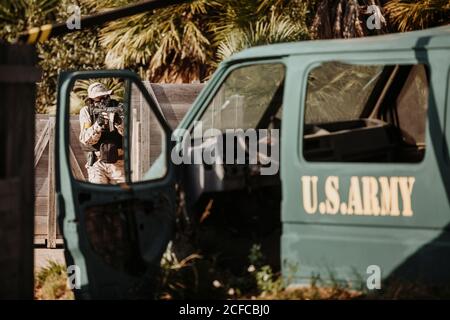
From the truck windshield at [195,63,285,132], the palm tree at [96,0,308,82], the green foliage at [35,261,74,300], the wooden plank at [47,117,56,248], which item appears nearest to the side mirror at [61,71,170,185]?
the wooden plank at [47,117,56,248]

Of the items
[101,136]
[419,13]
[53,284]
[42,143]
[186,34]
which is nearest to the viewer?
[53,284]

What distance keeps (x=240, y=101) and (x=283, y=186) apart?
757mm

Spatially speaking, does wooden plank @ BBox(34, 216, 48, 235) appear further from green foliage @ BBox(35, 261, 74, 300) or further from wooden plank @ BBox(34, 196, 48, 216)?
green foliage @ BBox(35, 261, 74, 300)

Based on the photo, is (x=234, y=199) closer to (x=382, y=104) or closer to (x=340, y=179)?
(x=340, y=179)

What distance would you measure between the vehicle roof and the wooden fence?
19.7 ft

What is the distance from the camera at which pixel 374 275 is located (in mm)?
6062

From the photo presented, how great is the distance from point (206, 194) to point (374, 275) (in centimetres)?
111

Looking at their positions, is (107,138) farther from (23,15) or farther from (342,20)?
(23,15)

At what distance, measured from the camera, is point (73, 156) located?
1287cm

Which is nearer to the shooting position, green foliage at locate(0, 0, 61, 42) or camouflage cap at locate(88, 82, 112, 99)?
camouflage cap at locate(88, 82, 112, 99)

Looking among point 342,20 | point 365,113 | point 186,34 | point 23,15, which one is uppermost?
point 23,15

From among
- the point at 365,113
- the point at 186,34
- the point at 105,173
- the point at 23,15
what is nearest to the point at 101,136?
the point at 105,173

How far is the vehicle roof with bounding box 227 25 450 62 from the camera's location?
6.01 metres
